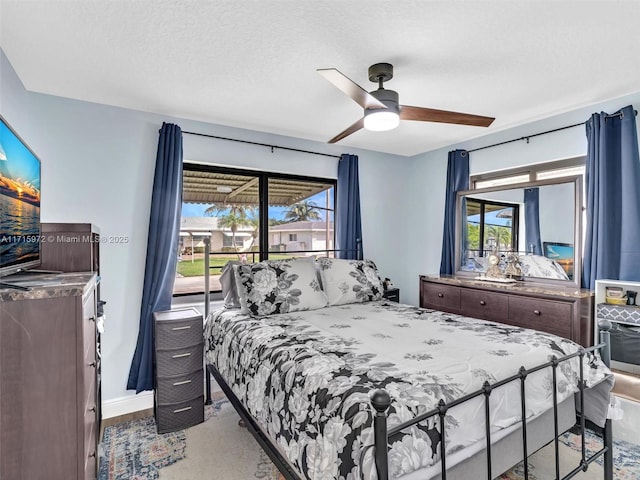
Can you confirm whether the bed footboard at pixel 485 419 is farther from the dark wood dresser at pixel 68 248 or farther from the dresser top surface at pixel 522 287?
the dark wood dresser at pixel 68 248

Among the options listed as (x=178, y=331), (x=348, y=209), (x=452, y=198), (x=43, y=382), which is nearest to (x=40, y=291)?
(x=43, y=382)

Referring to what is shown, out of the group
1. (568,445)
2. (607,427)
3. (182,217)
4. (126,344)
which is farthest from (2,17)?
(568,445)

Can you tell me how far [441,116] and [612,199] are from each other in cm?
161

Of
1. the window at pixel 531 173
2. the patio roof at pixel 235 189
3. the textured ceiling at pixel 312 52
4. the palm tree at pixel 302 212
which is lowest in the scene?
the palm tree at pixel 302 212

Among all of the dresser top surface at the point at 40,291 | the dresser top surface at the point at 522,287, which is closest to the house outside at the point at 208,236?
the dresser top surface at the point at 40,291

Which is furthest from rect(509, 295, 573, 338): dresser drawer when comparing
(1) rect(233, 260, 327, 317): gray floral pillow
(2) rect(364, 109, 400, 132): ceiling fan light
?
(2) rect(364, 109, 400, 132): ceiling fan light

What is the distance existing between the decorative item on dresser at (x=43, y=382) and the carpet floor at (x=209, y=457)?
0.89m

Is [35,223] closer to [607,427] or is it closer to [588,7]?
[588,7]

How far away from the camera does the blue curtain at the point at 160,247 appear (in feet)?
9.13

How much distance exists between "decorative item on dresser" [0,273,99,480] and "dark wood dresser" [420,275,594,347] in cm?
299

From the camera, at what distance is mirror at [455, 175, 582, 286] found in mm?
2930

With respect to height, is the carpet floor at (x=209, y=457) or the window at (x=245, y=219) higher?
the window at (x=245, y=219)

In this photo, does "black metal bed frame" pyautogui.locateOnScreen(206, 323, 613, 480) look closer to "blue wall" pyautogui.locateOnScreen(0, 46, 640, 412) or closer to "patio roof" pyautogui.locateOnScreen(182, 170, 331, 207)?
"blue wall" pyautogui.locateOnScreen(0, 46, 640, 412)

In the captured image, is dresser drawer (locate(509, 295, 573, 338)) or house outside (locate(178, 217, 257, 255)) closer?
dresser drawer (locate(509, 295, 573, 338))
